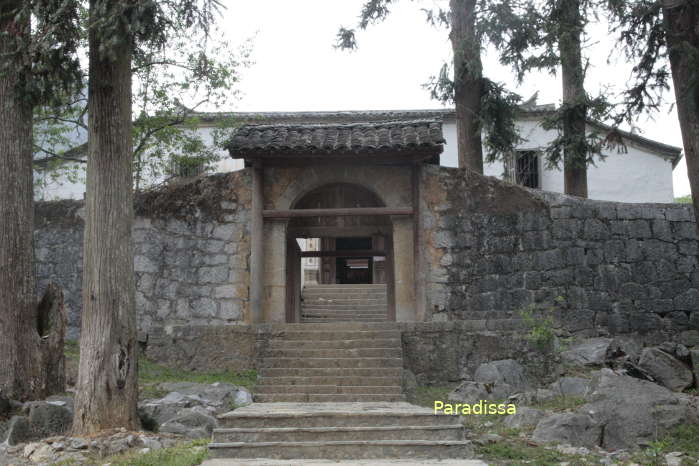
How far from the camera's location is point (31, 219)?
7500 mm

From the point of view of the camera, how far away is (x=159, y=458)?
17.6ft

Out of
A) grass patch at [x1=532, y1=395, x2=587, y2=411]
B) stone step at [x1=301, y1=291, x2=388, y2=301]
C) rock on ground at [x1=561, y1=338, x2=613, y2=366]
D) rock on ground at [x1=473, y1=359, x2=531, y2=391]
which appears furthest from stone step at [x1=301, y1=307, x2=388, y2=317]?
grass patch at [x1=532, y1=395, x2=587, y2=411]

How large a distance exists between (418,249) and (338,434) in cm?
444

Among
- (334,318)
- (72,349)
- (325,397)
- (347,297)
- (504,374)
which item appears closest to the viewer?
(325,397)

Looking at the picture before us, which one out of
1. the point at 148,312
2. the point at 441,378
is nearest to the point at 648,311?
the point at 441,378

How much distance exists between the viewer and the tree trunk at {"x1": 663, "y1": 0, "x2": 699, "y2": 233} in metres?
6.69

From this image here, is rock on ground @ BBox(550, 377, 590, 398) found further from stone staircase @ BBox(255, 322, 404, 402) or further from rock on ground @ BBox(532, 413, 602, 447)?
stone staircase @ BBox(255, 322, 404, 402)

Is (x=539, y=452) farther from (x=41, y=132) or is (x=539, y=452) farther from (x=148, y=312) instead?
(x=41, y=132)

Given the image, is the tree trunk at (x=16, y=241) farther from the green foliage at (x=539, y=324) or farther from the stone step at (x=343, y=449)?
the green foliage at (x=539, y=324)

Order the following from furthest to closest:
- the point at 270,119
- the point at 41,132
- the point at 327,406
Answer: the point at 270,119
the point at 41,132
the point at 327,406

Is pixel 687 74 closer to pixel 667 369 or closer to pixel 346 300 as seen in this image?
pixel 667 369

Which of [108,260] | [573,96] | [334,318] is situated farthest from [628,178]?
[108,260]

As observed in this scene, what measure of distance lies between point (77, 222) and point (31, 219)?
11.6 ft

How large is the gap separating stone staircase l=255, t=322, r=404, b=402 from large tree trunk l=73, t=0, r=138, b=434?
6.57 feet
